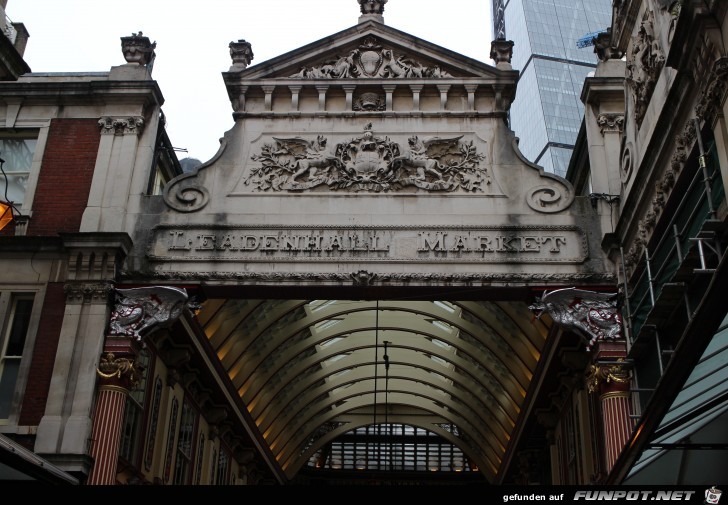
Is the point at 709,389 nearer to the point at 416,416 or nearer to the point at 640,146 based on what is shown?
the point at 640,146

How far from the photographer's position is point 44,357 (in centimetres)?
1892

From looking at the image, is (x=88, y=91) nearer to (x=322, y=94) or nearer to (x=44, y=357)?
(x=322, y=94)

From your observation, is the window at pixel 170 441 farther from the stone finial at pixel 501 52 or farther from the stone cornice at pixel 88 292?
the stone finial at pixel 501 52

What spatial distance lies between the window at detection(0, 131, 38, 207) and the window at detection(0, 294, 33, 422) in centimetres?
268

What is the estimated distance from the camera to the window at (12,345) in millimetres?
Answer: 18938

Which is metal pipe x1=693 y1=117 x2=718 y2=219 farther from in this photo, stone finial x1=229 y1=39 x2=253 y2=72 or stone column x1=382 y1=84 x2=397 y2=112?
stone finial x1=229 y1=39 x2=253 y2=72

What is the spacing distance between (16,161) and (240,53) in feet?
19.6

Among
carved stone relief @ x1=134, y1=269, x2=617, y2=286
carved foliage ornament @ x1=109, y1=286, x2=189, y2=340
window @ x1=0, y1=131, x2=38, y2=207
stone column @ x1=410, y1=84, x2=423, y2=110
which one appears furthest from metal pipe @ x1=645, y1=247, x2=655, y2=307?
window @ x1=0, y1=131, x2=38, y2=207

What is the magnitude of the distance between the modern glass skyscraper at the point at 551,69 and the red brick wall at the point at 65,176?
334 ft

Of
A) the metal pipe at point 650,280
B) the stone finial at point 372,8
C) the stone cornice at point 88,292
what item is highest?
the stone finial at point 372,8

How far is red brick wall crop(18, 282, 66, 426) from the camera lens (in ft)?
60.5

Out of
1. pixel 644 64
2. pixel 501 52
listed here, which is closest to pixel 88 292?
pixel 501 52

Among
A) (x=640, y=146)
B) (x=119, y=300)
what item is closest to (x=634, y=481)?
(x=640, y=146)

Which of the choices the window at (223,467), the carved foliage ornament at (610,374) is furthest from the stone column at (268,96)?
the window at (223,467)
